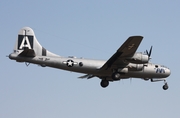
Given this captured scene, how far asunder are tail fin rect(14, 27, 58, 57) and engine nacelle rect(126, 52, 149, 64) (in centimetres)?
Answer: 785

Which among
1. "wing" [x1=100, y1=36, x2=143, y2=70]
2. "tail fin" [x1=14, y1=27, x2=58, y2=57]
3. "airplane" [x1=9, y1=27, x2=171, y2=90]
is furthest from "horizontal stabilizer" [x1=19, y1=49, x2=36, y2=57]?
"wing" [x1=100, y1=36, x2=143, y2=70]

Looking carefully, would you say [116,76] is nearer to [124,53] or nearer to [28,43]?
[124,53]

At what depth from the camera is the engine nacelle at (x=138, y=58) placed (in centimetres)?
4472

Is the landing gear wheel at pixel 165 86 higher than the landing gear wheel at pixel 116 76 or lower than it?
lower

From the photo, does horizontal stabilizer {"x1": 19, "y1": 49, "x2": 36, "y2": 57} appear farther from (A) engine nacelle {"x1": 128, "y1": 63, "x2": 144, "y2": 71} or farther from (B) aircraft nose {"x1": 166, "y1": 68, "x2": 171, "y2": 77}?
(B) aircraft nose {"x1": 166, "y1": 68, "x2": 171, "y2": 77}

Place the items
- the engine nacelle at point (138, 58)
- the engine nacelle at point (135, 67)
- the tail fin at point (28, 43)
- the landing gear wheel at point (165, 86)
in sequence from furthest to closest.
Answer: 1. the landing gear wheel at point (165, 86)
2. the engine nacelle at point (135, 67)
3. the tail fin at point (28, 43)
4. the engine nacelle at point (138, 58)

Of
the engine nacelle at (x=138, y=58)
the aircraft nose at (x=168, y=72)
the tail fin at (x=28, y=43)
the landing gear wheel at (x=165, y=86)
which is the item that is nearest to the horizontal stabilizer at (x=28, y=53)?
Answer: the tail fin at (x=28, y=43)

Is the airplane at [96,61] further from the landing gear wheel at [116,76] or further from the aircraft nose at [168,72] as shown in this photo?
the aircraft nose at [168,72]

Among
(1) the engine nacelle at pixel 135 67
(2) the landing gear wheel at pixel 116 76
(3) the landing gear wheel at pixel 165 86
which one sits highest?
(1) the engine nacelle at pixel 135 67

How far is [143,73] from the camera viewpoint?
154 ft

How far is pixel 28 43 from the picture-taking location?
45.9 meters

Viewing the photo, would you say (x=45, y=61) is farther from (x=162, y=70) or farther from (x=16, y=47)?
(x=162, y=70)

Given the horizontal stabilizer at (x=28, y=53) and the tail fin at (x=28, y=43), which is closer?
the horizontal stabilizer at (x=28, y=53)

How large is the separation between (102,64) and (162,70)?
6712 millimetres
